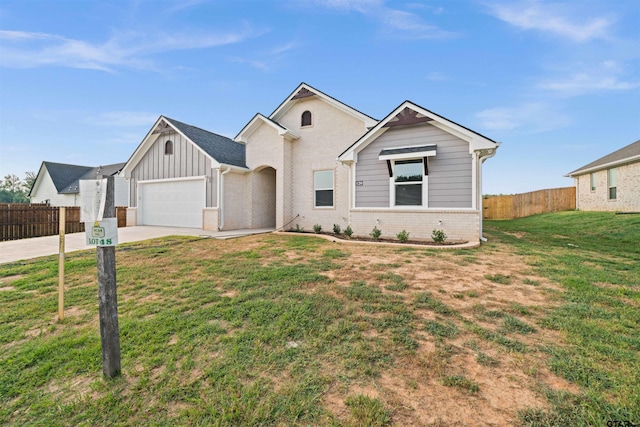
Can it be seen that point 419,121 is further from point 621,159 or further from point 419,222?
point 621,159

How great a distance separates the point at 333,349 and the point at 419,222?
25.2 feet

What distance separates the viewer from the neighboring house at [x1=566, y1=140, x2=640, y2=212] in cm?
1545

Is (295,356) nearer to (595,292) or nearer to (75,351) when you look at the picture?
(75,351)

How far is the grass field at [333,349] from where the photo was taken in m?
1.85

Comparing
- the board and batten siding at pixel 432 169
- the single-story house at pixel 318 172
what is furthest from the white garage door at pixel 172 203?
the board and batten siding at pixel 432 169

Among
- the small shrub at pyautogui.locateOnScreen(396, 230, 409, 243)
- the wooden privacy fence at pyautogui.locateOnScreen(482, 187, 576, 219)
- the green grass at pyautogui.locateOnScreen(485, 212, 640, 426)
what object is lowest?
the green grass at pyautogui.locateOnScreen(485, 212, 640, 426)

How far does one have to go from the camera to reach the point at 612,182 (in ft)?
56.6

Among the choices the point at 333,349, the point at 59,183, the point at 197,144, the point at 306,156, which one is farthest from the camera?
the point at 59,183

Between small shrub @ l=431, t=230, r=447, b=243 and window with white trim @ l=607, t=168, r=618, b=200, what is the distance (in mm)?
17221

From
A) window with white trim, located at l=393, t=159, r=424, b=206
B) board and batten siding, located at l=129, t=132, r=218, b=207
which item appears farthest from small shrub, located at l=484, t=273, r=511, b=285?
board and batten siding, located at l=129, t=132, r=218, b=207

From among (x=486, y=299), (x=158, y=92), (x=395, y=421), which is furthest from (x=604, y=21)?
(x=158, y=92)

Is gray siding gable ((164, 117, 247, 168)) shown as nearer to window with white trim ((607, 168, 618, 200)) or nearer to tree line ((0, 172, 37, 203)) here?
window with white trim ((607, 168, 618, 200))

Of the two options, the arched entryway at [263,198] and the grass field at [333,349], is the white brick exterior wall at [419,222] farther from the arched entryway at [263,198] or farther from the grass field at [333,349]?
the arched entryway at [263,198]

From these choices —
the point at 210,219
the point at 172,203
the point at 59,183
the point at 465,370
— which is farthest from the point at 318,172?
the point at 59,183
